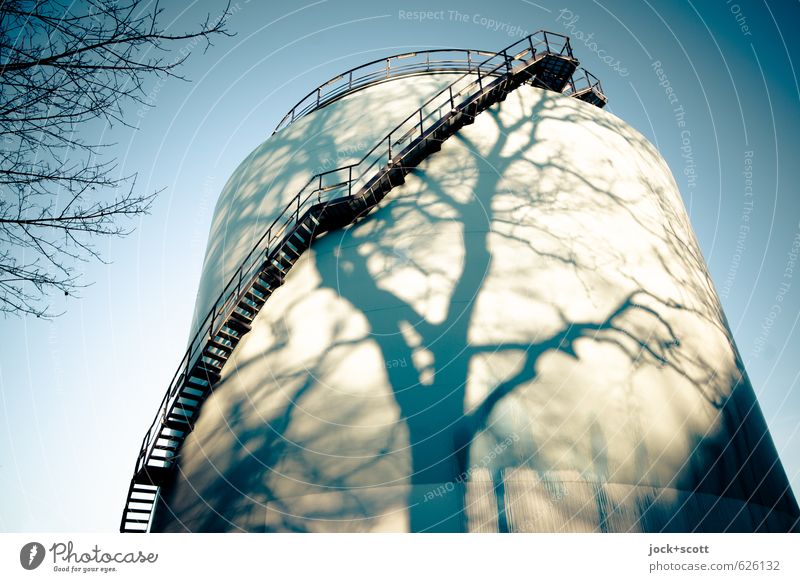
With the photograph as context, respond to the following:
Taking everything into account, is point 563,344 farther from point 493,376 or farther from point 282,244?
point 282,244

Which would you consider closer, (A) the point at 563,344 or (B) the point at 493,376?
(B) the point at 493,376

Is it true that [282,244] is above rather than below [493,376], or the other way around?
above

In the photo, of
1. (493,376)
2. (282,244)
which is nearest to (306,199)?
(282,244)

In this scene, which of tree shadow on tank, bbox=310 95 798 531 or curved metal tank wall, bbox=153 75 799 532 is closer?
curved metal tank wall, bbox=153 75 799 532

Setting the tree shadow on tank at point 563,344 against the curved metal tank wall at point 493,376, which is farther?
the tree shadow on tank at point 563,344

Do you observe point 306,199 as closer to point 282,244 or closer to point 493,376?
point 282,244

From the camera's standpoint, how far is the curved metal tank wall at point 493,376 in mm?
7258

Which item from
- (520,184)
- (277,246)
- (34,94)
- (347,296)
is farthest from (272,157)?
(34,94)

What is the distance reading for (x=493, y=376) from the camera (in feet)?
25.6

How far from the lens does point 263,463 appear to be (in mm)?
8117

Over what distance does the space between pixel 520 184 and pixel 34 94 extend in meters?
8.10

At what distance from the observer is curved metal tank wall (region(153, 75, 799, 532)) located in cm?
726

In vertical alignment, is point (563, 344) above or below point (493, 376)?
above

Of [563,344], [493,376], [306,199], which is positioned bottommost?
[493,376]
